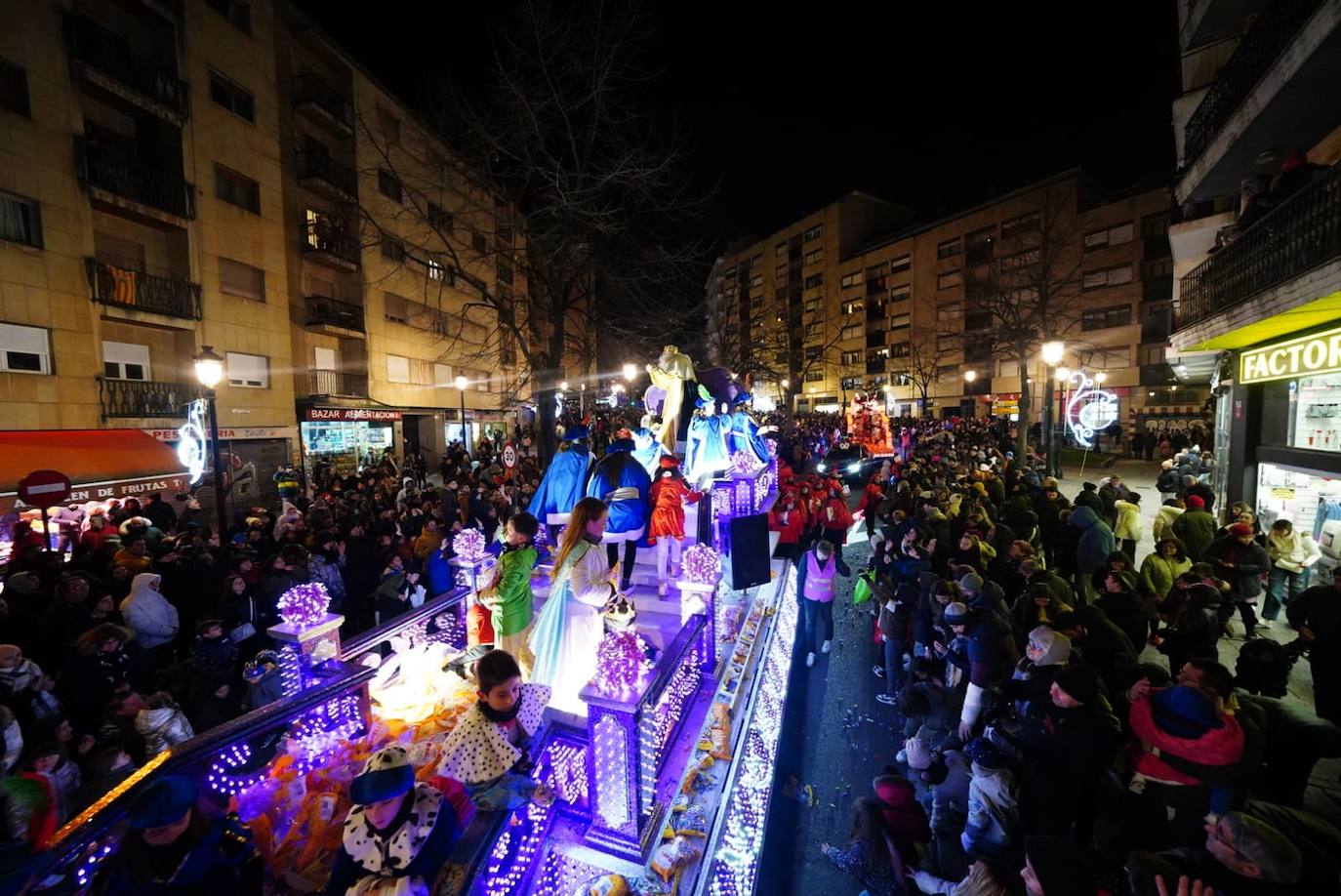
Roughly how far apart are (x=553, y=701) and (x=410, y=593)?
424 cm

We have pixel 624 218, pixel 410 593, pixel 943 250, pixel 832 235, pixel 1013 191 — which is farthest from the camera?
pixel 832 235

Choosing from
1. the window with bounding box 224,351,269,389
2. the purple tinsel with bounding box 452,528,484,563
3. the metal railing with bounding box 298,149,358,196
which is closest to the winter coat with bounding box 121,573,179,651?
the purple tinsel with bounding box 452,528,484,563

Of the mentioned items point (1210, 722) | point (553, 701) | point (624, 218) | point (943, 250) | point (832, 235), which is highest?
point (832, 235)

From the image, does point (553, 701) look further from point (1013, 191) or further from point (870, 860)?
point (1013, 191)

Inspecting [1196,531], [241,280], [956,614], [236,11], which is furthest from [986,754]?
[236,11]

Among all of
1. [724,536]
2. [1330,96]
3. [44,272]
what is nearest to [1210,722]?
[724,536]

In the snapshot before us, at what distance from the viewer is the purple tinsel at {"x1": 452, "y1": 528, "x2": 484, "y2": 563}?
5963 millimetres

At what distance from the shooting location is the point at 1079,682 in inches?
140

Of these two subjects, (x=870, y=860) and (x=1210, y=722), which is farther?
(x=870, y=860)

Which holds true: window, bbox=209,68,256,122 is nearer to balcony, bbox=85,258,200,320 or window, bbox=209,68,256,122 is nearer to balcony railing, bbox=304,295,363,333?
balcony railing, bbox=304,295,363,333

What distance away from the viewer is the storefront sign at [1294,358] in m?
7.47

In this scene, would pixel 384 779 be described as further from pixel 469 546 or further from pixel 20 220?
pixel 20 220

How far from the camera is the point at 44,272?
12.7 metres

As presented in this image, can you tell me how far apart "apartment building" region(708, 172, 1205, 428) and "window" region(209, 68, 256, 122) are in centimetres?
2018
